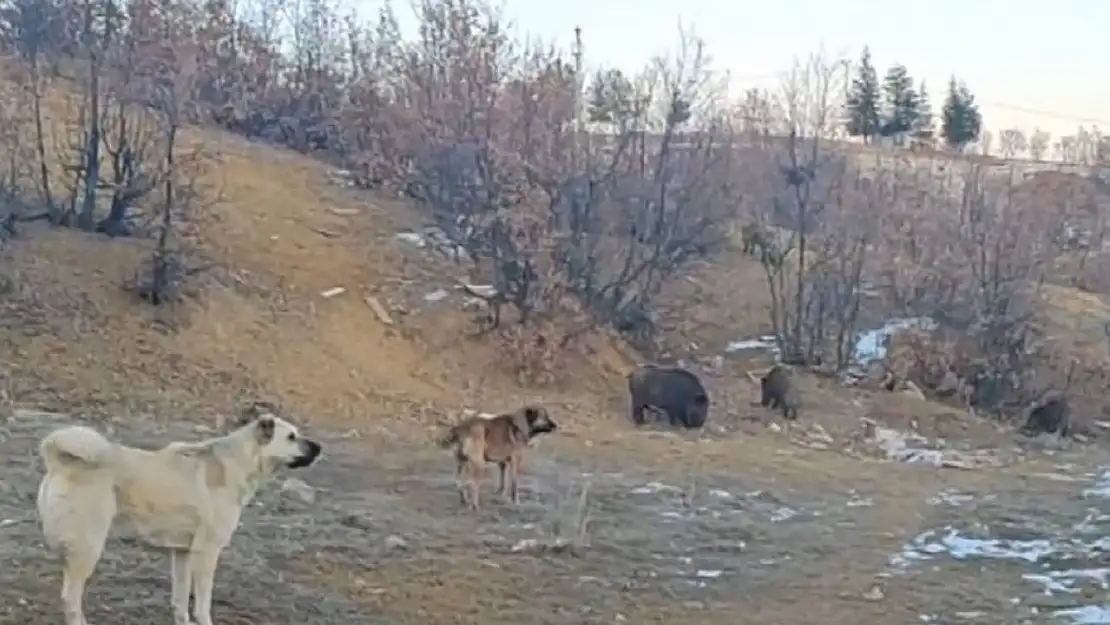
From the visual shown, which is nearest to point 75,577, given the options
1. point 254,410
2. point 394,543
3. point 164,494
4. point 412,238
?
point 164,494

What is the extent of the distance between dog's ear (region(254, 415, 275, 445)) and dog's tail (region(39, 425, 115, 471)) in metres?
1.08

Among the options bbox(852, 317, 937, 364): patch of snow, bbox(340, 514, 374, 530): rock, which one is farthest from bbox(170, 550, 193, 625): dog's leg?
bbox(852, 317, 937, 364): patch of snow

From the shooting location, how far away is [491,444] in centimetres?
1102

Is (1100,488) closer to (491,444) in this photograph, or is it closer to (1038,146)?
(491,444)

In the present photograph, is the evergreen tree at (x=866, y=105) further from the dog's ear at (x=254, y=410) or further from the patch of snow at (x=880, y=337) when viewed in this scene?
the dog's ear at (x=254, y=410)

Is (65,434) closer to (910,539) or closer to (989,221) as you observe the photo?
(910,539)

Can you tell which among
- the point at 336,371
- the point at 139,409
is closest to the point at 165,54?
the point at 336,371

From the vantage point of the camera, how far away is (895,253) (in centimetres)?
2756

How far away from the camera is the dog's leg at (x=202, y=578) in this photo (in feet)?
22.0

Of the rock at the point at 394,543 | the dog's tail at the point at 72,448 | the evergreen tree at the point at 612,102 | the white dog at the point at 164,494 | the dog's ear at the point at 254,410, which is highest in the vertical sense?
the evergreen tree at the point at 612,102

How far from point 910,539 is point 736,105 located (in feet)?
57.3

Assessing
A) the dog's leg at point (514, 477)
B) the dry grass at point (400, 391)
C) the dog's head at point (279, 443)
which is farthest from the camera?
the dog's leg at point (514, 477)

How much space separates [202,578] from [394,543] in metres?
2.55

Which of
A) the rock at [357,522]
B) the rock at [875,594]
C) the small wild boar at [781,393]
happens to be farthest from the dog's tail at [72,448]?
the small wild boar at [781,393]
